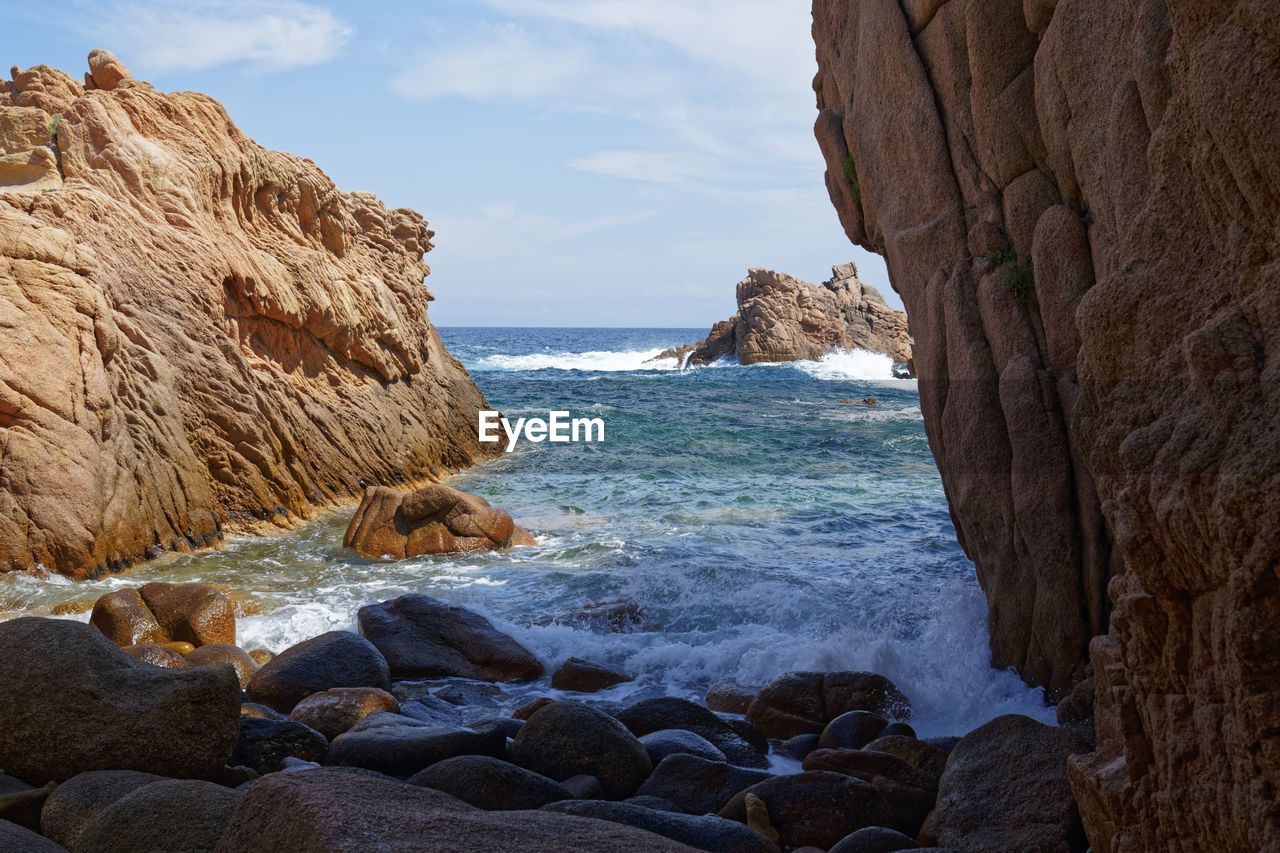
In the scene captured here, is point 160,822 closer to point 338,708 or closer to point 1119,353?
point 338,708

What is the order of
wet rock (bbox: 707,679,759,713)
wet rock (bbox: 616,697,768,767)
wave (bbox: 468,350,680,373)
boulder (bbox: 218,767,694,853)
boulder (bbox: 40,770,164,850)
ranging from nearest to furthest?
1. boulder (bbox: 218,767,694,853)
2. boulder (bbox: 40,770,164,850)
3. wet rock (bbox: 616,697,768,767)
4. wet rock (bbox: 707,679,759,713)
5. wave (bbox: 468,350,680,373)


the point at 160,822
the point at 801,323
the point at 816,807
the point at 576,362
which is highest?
the point at 801,323

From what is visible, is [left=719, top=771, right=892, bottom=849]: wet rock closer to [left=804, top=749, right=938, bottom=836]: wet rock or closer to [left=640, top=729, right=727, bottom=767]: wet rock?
[left=804, top=749, right=938, bottom=836]: wet rock

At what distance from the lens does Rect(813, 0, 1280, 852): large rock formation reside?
308 centimetres

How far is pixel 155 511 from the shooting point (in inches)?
464

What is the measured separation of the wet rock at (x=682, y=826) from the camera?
4.15 meters

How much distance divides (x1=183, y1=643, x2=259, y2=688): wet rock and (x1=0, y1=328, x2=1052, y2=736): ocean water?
3.16 ft

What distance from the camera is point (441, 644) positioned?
865cm

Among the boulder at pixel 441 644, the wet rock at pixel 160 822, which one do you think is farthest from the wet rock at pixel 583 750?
the boulder at pixel 441 644

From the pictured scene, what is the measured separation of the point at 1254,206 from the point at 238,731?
509 centimetres

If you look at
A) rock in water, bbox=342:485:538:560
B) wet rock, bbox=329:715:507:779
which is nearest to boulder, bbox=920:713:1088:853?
wet rock, bbox=329:715:507:779

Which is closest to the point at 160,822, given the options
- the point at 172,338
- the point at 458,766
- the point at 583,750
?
the point at 458,766

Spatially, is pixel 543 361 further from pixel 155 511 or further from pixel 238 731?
pixel 238 731

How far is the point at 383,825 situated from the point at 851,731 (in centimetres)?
469
